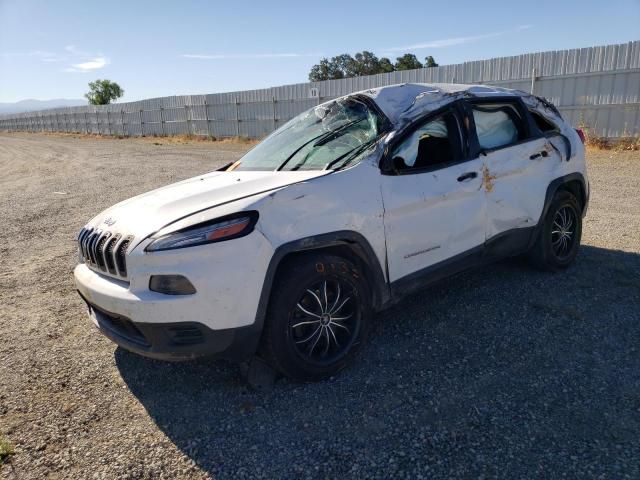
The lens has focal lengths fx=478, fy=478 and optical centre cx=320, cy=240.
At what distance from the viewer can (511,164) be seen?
3973 millimetres

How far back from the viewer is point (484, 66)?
51.2ft

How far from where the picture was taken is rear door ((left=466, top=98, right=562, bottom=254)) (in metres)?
3.84

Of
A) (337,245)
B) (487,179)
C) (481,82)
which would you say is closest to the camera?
(337,245)

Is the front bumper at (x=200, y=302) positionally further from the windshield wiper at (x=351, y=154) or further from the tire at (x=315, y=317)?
the windshield wiper at (x=351, y=154)

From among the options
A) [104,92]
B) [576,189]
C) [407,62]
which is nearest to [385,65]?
[407,62]

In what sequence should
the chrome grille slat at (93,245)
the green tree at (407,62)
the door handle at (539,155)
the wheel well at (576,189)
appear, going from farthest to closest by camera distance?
the green tree at (407,62)
the wheel well at (576,189)
the door handle at (539,155)
the chrome grille slat at (93,245)

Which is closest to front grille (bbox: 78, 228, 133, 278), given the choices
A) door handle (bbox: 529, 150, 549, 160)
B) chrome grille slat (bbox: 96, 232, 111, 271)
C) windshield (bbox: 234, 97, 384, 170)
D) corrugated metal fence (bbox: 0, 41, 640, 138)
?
chrome grille slat (bbox: 96, 232, 111, 271)

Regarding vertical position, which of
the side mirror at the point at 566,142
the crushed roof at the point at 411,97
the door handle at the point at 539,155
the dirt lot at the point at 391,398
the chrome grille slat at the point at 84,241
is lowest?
the dirt lot at the point at 391,398

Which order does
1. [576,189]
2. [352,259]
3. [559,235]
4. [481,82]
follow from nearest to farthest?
[352,259]
[559,235]
[576,189]
[481,82]

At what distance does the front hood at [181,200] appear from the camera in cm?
280

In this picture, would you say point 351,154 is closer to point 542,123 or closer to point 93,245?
point 93,245

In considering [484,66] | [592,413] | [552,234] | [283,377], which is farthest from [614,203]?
[484,66]

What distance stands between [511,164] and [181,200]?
105 inches

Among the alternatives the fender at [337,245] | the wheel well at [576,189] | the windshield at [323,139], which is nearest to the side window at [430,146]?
the windshield at [323,139]
